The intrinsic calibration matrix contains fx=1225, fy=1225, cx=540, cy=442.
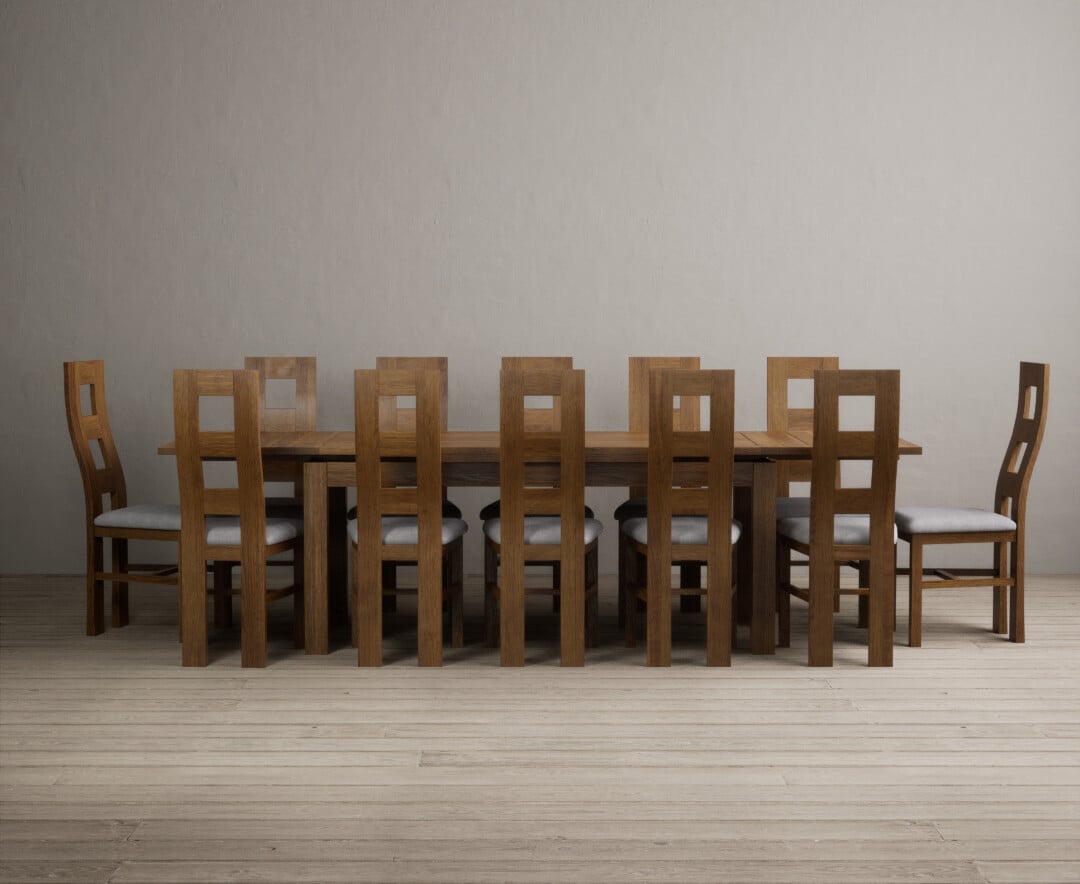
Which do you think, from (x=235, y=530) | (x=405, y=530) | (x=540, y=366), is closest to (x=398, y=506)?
(x=405, y=530)

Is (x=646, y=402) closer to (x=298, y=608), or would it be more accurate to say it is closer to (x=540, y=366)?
(x=540, y=366)

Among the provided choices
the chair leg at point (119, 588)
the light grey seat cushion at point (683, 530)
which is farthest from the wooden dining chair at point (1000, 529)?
the chair leg at point (119, 588)

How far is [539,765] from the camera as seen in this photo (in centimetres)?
347

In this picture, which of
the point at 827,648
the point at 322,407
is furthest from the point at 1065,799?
the point at 322,407

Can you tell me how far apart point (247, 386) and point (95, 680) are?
3.85 ft

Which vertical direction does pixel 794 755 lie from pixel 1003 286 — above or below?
below

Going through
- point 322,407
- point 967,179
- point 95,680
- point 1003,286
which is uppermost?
point 967,179

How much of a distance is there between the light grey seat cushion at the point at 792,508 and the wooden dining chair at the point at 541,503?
972 mm

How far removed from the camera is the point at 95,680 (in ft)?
14.2

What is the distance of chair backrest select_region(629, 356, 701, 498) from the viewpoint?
5.62m

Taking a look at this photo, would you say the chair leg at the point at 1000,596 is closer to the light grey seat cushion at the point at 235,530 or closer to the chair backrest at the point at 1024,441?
the chair backrest at the point at 1024,441

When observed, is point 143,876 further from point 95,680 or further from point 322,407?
point 322,407

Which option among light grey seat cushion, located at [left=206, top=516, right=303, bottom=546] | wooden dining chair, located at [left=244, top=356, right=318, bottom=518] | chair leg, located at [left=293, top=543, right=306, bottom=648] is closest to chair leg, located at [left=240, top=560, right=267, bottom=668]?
light grey seat cushion, located at [left=206, top=516, right=303, bottom=546]

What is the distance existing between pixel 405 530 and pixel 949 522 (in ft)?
6.97
